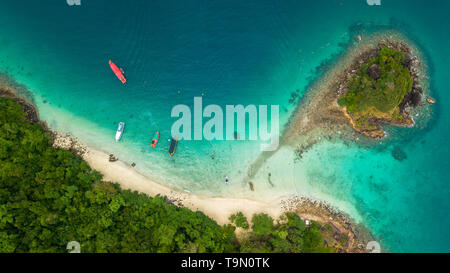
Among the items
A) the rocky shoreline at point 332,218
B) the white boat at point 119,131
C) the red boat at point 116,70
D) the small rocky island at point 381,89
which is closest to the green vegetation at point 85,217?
the rocky shoreline at point 332,218

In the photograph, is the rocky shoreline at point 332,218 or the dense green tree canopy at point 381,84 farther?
the rocky shoreline at point 332,218

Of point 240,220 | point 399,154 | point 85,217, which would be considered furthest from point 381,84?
point 85,217

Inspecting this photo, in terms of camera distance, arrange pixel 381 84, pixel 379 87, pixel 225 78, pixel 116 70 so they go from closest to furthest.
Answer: pixel 381 84
pixel 379 87
pixel 116 70
pixel 225 78

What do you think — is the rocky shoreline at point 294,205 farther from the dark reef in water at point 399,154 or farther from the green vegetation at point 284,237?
the dark reef in water at point 399,154

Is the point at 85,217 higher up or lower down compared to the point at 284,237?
higher up

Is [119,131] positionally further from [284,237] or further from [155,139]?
[284,237]

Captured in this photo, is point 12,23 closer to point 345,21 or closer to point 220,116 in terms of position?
point 220,116
